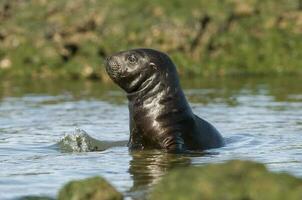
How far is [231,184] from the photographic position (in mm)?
6117

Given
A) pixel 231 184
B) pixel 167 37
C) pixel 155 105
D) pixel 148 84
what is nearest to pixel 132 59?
pixel 148 84

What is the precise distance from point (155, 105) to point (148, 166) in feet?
5.61

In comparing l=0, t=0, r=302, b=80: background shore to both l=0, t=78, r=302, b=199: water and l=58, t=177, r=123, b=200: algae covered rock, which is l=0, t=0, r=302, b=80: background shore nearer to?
l=0, t=78, r=302, b=199: water

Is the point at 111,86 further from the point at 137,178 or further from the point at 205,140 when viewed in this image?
the point at 137,178

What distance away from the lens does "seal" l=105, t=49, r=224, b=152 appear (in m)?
11.3

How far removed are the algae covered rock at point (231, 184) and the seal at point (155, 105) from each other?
4.84 m

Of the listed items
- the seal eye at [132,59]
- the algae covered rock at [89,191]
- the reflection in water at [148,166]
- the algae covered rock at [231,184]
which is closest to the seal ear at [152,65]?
the seal eye at [132,59]

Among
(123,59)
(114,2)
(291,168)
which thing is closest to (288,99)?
(123,59)

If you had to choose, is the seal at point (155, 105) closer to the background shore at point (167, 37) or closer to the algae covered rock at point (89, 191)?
the algae covered rock at point (89, 191)

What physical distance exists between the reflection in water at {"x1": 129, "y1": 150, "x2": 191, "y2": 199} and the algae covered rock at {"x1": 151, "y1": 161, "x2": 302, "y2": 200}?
1.44 metres

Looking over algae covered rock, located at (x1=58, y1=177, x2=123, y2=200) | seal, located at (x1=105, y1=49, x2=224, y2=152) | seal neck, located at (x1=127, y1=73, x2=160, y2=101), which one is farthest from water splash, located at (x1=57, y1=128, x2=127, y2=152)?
algae covered rock, located at (x1=58, y1=177, x2=123, y2=200)

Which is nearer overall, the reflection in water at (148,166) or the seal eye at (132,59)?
the reflection in water at (148,166)

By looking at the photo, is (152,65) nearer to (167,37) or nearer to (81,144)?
(81,144)

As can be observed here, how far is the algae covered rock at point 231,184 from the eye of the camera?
601 centimetres
